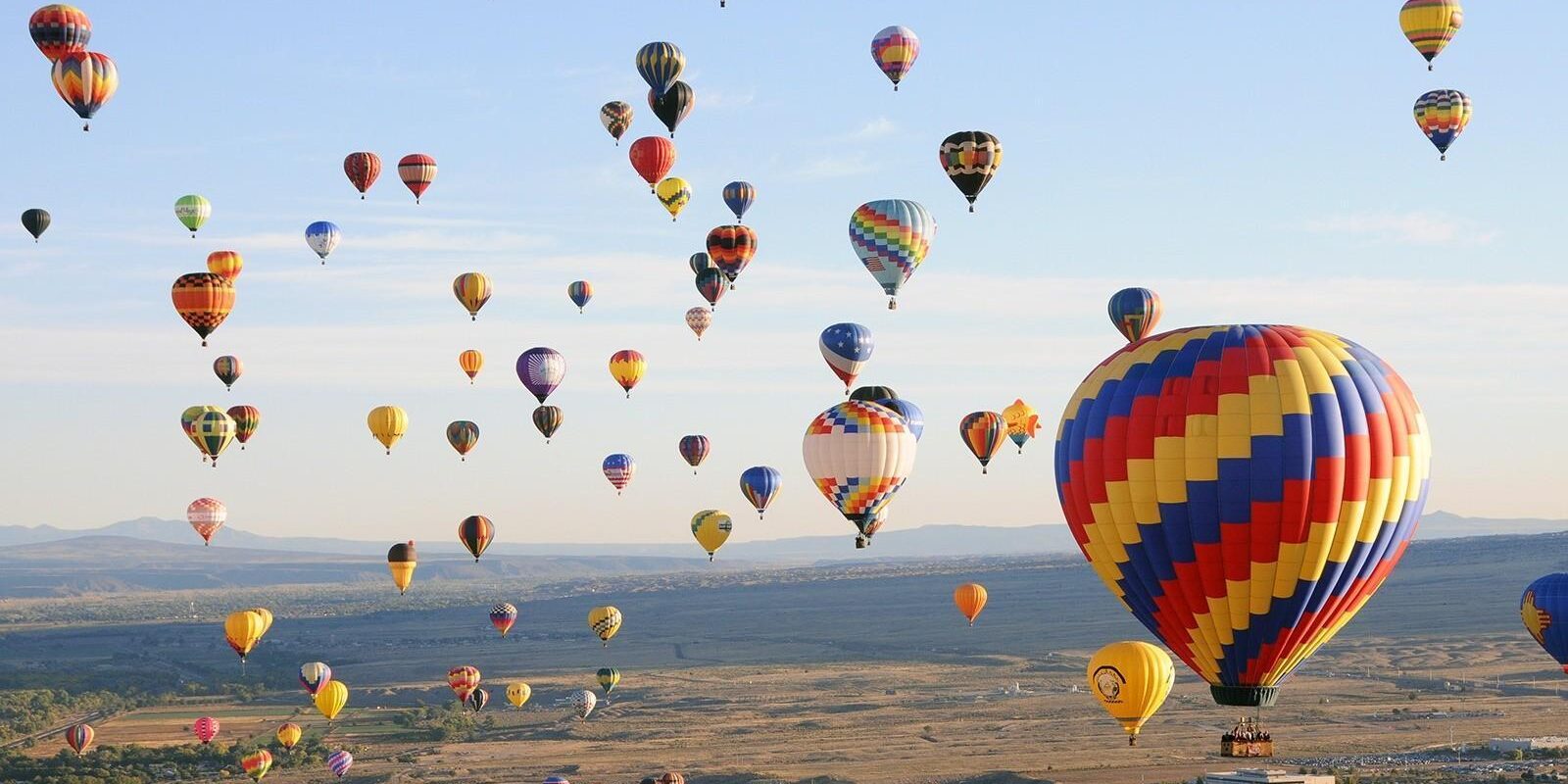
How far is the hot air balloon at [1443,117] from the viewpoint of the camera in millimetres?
57219

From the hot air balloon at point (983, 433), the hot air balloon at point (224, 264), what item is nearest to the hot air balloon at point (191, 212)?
the hot air balloon at point (224, 264)

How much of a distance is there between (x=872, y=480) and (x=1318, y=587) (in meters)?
19.8

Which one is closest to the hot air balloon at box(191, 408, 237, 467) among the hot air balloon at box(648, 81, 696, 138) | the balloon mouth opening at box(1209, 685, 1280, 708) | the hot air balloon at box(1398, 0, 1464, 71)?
the hot air balloon at box(648, 81, 696, 138)

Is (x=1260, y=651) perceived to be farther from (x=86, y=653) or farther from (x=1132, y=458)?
(x=86, y=653)

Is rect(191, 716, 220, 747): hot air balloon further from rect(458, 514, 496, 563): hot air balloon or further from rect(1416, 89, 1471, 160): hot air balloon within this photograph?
rect(1416, 89, 1471, 160): hot air balloon

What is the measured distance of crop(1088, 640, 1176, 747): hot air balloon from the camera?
43.9 meters

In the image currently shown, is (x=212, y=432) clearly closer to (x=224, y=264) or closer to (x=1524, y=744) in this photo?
(x=224, y=264)

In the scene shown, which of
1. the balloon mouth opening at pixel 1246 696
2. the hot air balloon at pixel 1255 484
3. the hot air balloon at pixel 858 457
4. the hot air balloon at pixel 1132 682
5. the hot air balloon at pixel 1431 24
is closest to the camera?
the hot air balloon at pixel 1255 484

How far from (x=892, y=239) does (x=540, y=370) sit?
16.9 m

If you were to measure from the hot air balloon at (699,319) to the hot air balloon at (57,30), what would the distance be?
24914mm

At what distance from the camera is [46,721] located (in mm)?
89438

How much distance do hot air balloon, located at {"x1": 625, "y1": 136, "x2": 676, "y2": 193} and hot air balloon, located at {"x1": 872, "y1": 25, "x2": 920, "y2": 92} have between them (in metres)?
9.23

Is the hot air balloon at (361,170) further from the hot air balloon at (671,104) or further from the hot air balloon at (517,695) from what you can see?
the hot air balloon at (517,695)

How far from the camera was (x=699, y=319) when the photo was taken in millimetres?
73438
